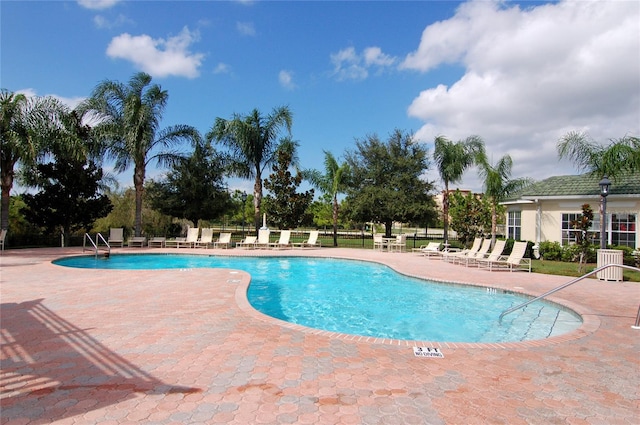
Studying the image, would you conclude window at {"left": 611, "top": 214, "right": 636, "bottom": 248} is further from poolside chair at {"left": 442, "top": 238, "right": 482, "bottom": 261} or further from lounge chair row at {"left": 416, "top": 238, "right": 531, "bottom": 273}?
poolside chair at {"left": 442, "top": 238, "right": 482, "bottom": 261}

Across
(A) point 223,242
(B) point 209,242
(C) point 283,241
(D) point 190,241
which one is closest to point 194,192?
(D) point 190,241

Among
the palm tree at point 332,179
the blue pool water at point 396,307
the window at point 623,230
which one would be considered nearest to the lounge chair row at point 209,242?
the palm tree at point 332,179

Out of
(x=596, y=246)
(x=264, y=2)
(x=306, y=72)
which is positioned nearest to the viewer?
(x=264, y=2)

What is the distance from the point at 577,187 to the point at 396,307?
14448 mm

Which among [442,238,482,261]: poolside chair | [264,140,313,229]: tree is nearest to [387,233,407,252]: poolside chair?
[442,238,482,261]: poolside chair

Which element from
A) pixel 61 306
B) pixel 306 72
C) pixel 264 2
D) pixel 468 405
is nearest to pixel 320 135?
pixel 306 72

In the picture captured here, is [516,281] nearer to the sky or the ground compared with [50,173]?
nearer to the ground

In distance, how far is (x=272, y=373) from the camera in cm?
409

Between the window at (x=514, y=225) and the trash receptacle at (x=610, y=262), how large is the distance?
843 centimetres

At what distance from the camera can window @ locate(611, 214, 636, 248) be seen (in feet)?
54.7

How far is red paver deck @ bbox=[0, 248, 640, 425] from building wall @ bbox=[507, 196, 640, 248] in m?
12.5

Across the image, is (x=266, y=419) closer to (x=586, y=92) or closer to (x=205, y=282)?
(x=205, y=282)

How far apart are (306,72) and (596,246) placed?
15906 mm

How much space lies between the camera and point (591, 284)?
420 inches
